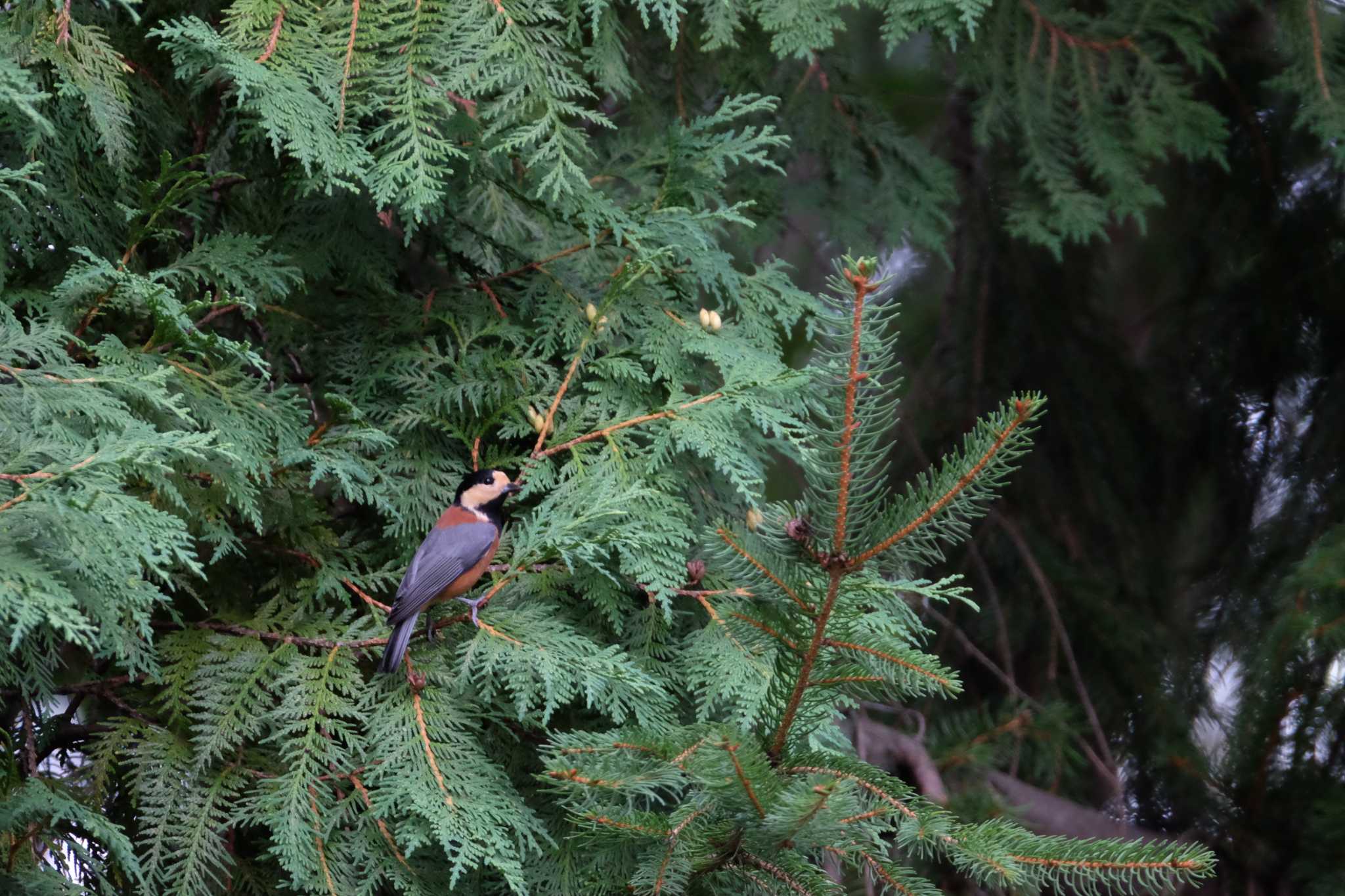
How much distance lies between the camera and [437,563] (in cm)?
219

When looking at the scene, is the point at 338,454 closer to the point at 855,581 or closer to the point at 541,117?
the point at 541,117

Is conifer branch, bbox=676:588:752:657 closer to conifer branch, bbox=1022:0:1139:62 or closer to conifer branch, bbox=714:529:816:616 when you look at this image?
conifer branch, bbox=714:529:816:616

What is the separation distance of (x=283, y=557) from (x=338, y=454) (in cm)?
34

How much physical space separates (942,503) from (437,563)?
1113mm

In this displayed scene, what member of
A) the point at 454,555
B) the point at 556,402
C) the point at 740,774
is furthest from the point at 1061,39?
the point at 740,774

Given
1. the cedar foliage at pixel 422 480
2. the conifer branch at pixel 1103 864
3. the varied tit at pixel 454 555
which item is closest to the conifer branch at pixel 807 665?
the cedar foliage at pixel 422 480

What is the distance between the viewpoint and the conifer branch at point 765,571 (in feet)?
4.83

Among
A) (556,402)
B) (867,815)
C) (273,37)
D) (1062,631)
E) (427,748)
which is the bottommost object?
(427,748)

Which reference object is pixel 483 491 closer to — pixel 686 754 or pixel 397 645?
pixel 397 645

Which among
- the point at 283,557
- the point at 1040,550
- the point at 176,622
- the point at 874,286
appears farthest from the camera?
the point at 1040,550

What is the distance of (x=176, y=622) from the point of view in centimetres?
215

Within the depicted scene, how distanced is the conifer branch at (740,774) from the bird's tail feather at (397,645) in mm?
870

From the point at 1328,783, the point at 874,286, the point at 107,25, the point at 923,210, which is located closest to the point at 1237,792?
the point at 1328,783

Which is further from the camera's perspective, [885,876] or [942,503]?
[885,876]
